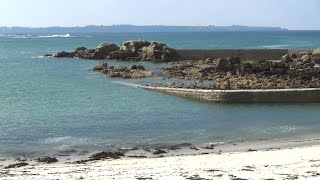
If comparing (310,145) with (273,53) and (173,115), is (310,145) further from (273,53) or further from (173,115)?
(273,53)

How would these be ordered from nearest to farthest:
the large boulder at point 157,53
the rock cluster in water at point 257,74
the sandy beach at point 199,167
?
the sandy beach at point 199,167, the rock cluster in water at point 257,74, the large boulder at point 157,53

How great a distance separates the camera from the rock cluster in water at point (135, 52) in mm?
60062

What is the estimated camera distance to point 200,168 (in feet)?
45.4

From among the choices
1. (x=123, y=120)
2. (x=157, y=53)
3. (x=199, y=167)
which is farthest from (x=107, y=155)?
(x=157, y=53)

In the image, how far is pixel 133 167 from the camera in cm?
1430

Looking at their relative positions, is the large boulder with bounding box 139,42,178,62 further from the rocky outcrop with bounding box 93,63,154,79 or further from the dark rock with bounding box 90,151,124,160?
the dark rock with bounding box 90,151,124,160

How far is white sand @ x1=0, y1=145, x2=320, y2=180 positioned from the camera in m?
12.6

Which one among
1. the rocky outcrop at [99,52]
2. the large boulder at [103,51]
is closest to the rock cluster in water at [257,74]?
the large boulder at [103,51]

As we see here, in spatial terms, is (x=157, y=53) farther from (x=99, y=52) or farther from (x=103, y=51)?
(x=99, y=52)

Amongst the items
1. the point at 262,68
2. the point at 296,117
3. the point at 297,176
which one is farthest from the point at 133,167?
the point at 262,68

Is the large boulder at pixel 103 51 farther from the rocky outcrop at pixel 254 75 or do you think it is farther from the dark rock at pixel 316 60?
the dark rock at pixel 316 60

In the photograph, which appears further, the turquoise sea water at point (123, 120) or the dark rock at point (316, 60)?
the dark rock at point (316, 60)

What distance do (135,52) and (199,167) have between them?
50.5 m

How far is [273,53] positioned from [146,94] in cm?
2949
